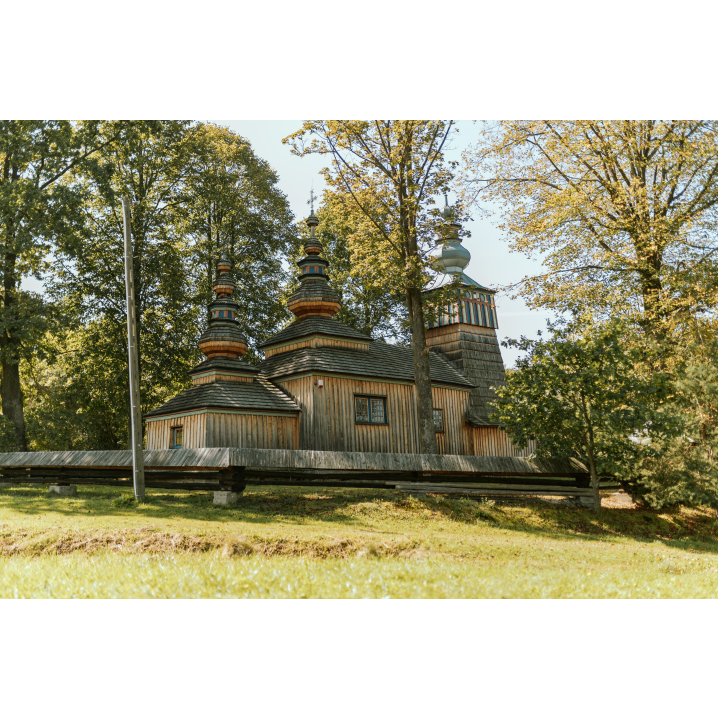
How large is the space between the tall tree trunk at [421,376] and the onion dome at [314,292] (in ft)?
16.7

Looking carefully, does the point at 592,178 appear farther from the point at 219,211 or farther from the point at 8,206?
the point at 8,206

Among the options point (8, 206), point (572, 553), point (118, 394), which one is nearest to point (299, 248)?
point (118, 394)

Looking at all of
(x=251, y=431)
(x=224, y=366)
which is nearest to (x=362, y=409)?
(x=251, y=431)

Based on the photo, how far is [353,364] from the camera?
23.0 meters

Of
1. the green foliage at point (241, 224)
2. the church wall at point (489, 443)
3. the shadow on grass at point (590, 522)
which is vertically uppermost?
the green foliage at point (241, 224)

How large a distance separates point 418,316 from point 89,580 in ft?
48.7

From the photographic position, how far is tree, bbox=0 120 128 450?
23.5 m

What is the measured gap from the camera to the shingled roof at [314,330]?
2375cm

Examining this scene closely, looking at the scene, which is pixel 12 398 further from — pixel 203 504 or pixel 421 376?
pixel 421 376

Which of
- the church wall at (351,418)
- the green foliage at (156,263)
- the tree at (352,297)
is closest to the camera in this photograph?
the church wall at (351,418)

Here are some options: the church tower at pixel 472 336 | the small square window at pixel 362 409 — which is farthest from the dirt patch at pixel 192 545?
the church tower at pixel 472 336

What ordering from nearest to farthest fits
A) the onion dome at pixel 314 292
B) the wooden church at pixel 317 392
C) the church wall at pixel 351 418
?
the wooden church at pixel 317 392 < the church wall at pixel 351 418 < the onion dome at pixel 314 292

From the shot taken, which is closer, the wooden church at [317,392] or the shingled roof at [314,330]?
the wooden church at [317,392]

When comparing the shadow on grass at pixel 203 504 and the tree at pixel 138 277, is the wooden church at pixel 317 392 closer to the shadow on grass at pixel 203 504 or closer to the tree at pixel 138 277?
the shadow on grass at pixel 203 504
